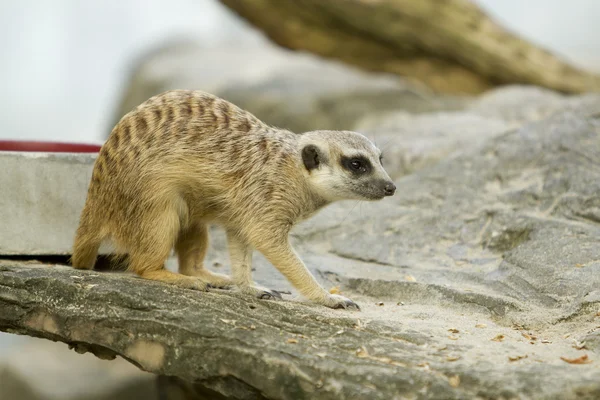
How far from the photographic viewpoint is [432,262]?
394 cm

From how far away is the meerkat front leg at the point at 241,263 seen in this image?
135 inches

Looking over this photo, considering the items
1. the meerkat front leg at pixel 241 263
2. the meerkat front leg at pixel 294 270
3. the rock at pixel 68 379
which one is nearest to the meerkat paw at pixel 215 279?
the meerkat front leg at pixel 241 263

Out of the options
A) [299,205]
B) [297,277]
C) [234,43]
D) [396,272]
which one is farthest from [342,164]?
[234,43]

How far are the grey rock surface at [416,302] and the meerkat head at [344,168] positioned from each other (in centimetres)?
52

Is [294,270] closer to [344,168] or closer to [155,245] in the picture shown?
[344,168]

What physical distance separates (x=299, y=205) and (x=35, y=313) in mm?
1189

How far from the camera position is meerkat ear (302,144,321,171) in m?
3.35

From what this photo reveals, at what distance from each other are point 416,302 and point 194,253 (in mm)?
1089

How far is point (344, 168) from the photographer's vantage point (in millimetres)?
3354

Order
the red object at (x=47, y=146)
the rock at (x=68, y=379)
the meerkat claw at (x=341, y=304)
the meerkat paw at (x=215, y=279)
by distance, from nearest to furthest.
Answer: the meerkat claw at (x=341, y=304) → the meerkat paw at (x=215, y=279) → the red object at (x=47, y=146) → the rock at (x=68, y=379)

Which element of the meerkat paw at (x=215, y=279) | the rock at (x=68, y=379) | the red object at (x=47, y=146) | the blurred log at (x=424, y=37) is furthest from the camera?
the blurred log at (x=424, y=37)

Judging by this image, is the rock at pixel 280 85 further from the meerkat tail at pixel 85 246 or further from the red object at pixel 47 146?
the meerkat tail at pixel 85 246

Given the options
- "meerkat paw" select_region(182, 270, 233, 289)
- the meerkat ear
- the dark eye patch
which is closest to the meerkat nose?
the dark eye patch

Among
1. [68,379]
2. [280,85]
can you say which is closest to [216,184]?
[68,379]
